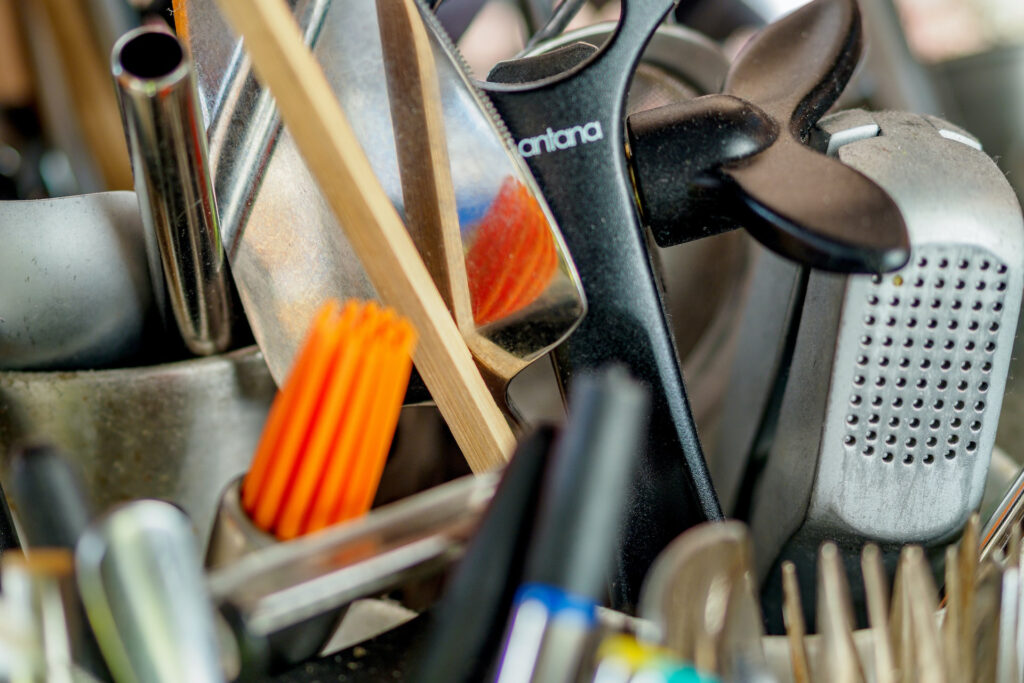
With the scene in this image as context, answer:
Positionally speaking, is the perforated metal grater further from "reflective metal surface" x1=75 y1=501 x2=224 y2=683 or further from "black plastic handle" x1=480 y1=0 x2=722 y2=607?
"reflective metal surface" x1=75 y1=501 x2=224 y2=683

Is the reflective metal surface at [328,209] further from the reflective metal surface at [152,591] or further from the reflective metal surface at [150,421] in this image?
the reflective metal surface at [152,591]

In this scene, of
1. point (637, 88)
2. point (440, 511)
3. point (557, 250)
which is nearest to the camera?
point (440, 511)

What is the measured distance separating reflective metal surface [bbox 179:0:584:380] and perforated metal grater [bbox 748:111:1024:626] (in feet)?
0.32

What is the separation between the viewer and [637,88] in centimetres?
39

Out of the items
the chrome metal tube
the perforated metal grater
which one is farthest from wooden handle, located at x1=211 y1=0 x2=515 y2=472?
the perforated metal grater

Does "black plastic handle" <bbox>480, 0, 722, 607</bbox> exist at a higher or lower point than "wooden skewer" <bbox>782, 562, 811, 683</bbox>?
higher

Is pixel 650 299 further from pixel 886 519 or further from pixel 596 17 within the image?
pixel 596 17

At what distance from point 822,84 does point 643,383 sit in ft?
0.41

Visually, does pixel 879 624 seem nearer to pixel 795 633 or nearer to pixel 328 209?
pixel 795 633

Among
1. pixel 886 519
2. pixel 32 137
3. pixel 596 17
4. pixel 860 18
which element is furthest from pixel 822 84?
pixel 32 137

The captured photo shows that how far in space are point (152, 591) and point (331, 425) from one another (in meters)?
0.04

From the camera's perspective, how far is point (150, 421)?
258 millimetres

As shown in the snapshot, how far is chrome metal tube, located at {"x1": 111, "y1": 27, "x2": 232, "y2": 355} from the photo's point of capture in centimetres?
17

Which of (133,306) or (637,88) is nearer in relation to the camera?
(133,306)
